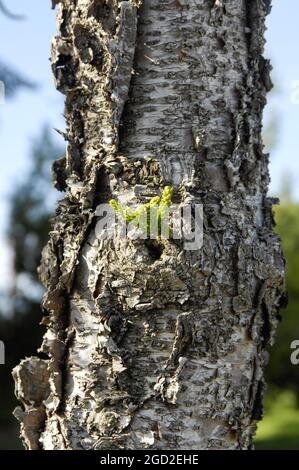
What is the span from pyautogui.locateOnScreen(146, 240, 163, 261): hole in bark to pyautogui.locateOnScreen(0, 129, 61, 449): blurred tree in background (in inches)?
364

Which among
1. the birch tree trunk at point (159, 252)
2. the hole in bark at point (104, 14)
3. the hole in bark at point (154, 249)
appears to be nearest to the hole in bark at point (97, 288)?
the birch tree trunk at point (159, 252)

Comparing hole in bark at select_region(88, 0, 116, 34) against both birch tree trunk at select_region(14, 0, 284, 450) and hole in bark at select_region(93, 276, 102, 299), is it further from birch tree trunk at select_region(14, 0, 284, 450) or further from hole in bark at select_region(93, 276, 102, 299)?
hole in bark at select_region(93, 276, 102, 299)

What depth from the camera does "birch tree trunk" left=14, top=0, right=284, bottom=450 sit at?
6.18ft

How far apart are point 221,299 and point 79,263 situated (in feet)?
1.34

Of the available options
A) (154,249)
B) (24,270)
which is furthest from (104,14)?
Result: (24,270)

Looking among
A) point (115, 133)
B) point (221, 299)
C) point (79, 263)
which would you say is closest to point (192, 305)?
point (221, 299)

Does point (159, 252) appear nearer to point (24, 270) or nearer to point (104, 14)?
point (104, 14)

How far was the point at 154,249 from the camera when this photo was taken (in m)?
1.91

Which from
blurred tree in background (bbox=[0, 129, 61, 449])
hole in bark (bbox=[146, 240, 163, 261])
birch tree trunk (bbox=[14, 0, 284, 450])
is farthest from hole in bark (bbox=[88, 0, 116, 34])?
blurred tree in background (bbox=[0, 129, 61, 449])

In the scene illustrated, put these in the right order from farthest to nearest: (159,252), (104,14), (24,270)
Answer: (24,270), (104,14), (159,252)

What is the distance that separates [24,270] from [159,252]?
33.5ft

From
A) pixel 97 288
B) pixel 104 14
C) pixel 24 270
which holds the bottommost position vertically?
pixel 97 288

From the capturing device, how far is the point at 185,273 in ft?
6.13

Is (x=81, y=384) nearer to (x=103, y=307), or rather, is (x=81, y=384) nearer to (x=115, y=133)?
(x=103, y=307)
